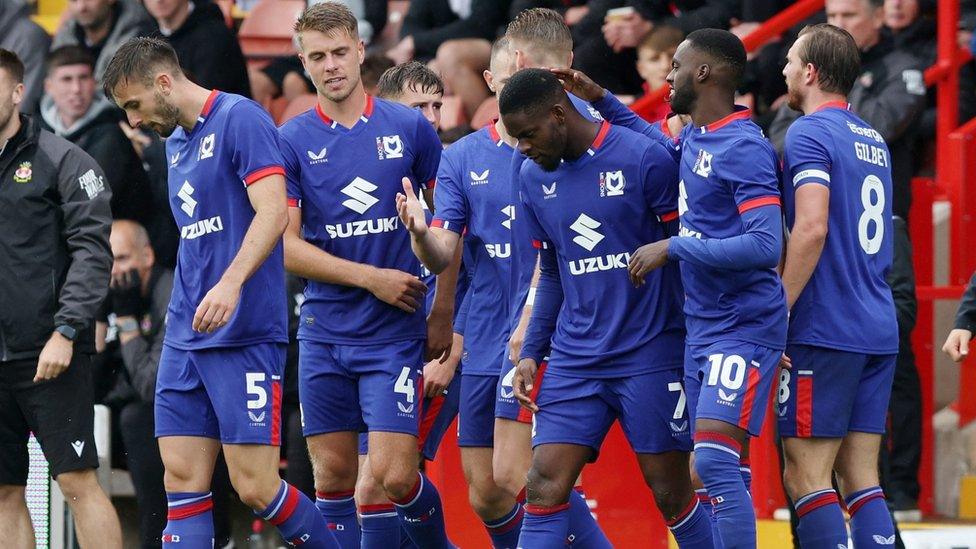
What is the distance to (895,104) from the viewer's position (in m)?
8.53

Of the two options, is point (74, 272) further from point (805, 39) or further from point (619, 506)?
point (805, 39)

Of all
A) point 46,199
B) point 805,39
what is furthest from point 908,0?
point 46,199

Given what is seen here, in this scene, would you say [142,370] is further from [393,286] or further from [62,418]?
[393,286]

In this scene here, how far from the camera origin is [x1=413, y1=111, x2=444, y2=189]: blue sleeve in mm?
6898

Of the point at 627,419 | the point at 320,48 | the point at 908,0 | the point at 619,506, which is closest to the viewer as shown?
the point at 627,419

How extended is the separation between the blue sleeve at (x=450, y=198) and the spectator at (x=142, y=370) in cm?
269

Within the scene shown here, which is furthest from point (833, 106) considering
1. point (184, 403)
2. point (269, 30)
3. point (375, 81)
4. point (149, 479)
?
point (269, 30)

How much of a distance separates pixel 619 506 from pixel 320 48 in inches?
111

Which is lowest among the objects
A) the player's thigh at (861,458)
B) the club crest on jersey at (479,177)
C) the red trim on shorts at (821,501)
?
the red trim on shorts at (821,501)

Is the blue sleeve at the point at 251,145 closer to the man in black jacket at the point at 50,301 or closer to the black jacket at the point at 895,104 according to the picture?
the man in black jacket at the point at 50,301

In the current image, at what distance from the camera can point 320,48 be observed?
661 centimetres

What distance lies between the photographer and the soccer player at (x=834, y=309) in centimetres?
602

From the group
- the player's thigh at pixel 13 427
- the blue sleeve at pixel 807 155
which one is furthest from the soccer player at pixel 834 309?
the player's thigh at pixel 13 427

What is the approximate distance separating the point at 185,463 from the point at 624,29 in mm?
4993
